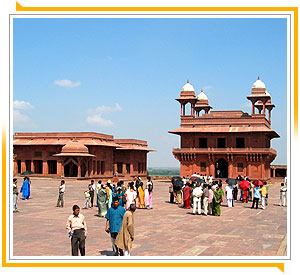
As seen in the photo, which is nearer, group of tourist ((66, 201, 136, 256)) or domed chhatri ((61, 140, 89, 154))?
group of tourist ((66, 201, 136, 256))

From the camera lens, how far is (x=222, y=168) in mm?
48031

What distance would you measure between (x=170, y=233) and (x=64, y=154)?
29309 millimetres

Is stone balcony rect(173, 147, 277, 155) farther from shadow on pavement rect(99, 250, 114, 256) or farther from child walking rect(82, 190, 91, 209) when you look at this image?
shadow on pavement rect(99, 250, 114, 256)

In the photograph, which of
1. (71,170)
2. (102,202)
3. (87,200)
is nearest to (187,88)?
(71,170)

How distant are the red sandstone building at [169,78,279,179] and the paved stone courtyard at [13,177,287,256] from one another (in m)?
25.1

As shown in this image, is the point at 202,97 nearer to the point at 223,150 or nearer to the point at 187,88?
the point at 187,88

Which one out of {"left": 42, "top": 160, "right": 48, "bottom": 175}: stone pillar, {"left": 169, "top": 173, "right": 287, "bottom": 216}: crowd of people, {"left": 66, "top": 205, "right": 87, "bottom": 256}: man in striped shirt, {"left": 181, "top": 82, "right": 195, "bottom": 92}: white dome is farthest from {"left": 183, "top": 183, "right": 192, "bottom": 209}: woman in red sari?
{"left": 181, "top": 82, "right": 195, "bottom": 92}: white dome

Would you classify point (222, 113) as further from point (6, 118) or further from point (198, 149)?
point (6, 118)

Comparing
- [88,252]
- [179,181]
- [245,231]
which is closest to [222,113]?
[179,181]

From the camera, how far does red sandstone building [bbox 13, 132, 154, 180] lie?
4144 centimetres

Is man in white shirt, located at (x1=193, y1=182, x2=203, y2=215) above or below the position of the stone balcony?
below

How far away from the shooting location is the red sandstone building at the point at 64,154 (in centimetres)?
4144
